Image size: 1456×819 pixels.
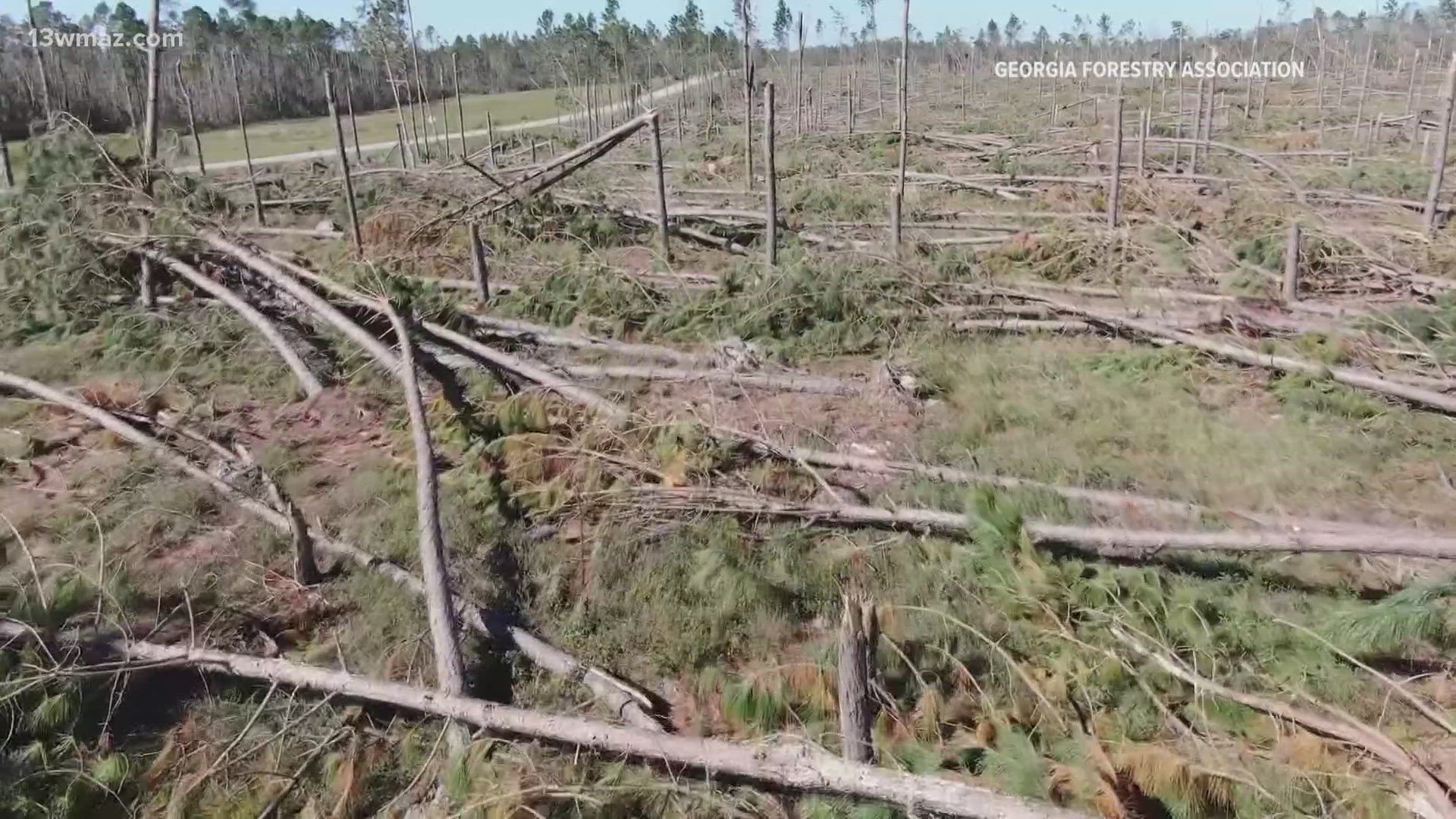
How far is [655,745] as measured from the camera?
2631 millimetres

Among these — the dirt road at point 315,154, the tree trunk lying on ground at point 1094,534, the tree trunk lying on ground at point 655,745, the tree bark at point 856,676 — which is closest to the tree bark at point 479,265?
the tree trunk lying on ground at point 1094,534

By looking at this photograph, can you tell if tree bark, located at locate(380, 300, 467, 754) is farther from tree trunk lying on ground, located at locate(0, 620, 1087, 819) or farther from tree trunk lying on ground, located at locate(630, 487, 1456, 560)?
tree trunk lying on ground, located at locate(630, 487, 1456, 560)

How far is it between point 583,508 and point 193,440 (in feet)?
8.10

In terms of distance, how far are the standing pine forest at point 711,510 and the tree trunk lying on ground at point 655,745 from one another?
1cm

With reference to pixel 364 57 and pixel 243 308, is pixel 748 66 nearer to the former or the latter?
pixel 243 308

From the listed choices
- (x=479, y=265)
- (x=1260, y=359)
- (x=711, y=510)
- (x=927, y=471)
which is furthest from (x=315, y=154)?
(x=1260, y=359)

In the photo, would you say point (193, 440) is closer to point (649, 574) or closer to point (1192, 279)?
point (649, 574)

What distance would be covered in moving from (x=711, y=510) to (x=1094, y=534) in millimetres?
1567

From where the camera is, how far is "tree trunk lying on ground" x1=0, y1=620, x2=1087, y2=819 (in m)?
2.28

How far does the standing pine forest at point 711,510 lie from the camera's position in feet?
8.84

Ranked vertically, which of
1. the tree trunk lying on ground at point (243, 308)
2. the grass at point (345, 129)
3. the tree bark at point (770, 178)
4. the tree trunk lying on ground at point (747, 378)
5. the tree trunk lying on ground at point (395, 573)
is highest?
the grass at point (345, 129)

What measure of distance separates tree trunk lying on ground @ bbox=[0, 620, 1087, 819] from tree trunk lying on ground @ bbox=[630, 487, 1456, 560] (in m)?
1.41

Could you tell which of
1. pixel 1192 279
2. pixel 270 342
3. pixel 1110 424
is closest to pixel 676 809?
pixel 1110 424

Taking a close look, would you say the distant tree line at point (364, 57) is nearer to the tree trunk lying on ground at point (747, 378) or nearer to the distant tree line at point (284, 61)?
the distant tree line at point (284, 61)
